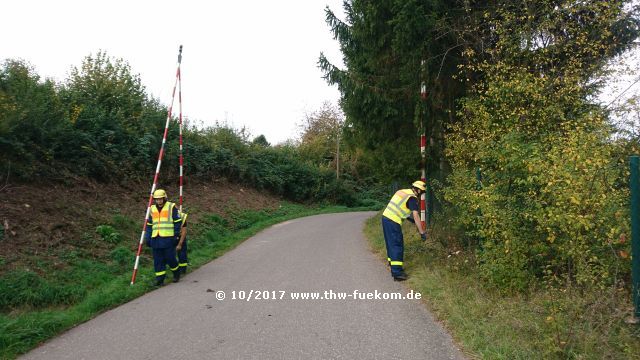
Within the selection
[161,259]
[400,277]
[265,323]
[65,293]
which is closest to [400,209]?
[400,277]

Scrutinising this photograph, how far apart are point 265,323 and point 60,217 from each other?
→ 6392 mm

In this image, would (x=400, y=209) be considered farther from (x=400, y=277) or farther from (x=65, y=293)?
(x=65, y=293)

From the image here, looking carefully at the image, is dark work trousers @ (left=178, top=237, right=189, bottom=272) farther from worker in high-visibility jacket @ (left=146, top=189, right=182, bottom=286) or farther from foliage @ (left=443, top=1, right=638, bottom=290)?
foliage @ (left=443, top=1, right=638, bottom=290)

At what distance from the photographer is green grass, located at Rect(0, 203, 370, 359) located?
488cm

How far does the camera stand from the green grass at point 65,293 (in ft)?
16.0

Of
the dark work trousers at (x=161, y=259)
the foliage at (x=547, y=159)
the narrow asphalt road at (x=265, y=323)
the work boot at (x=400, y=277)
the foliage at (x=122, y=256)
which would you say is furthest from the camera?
the foliage at (x=122, y=256)

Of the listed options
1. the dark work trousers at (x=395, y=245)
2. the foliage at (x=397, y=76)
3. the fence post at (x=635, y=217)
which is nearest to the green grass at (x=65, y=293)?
the dark work trousers at (x=395, y=245)

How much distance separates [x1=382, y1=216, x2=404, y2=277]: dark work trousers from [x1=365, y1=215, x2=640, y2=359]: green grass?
135 centimetres

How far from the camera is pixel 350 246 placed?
1138cm

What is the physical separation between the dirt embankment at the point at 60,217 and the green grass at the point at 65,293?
0.33 m

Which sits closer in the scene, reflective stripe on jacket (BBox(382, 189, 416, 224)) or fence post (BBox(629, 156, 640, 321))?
fence post (BBox(629, 156, 640, 321))

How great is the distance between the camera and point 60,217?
9.20 meters

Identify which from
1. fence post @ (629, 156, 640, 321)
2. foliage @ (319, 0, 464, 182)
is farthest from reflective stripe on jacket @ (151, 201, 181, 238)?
fence post @ (629, 156, 640, 321)

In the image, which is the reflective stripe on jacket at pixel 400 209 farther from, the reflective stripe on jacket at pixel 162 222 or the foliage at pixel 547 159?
the reflective stripe on jacket at pixel 162 222
